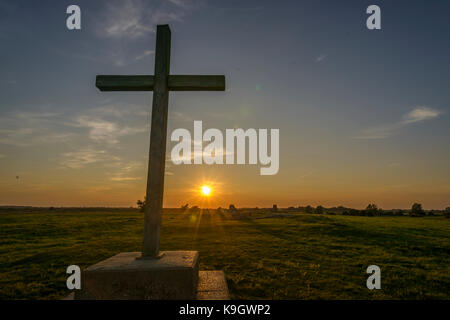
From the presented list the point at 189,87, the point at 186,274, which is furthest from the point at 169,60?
the point at 186,274

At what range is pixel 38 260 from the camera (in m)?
8.62

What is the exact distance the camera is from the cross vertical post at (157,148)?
4605mm

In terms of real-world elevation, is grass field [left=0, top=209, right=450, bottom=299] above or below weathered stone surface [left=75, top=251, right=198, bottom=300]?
below

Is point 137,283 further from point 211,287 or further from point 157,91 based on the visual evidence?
point 157,91

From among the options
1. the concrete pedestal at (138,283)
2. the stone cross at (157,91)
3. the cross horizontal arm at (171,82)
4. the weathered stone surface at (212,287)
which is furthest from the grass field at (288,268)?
the cross horizontal arm at (171,82)

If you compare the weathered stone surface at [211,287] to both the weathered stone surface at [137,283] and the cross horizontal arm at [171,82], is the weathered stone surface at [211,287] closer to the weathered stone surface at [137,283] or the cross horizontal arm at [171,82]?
the weathered stone surface at [137,283]

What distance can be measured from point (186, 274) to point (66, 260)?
7011 mm

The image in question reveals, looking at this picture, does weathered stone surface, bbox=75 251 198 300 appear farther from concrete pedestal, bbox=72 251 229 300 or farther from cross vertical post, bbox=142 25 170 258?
cross vertical post, bbox=142 25 170 258

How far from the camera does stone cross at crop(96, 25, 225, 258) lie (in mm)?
4637

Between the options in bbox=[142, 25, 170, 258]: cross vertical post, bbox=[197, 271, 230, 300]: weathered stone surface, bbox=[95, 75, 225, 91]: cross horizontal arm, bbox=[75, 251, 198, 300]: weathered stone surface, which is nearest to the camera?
bbox=[75, 251, 198, 300]: weathered stone surface

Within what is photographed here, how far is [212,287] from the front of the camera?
474cm

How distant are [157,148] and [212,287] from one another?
2.88 meters

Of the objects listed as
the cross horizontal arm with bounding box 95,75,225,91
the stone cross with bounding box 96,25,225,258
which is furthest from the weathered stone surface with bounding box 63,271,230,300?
the cross horizontal arm with bounding box 95,75,225,91

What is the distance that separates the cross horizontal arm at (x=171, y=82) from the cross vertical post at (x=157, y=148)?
0.17 m
